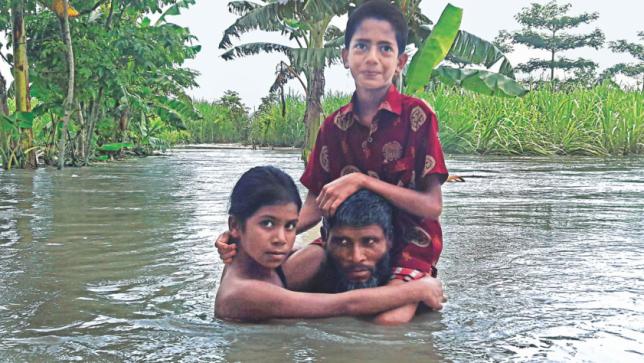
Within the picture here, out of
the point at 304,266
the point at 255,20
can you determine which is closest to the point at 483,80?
the point at 255,20

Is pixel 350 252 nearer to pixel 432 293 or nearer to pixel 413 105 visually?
pixel 432 293

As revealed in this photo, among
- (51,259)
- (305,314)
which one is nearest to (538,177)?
(51,259)

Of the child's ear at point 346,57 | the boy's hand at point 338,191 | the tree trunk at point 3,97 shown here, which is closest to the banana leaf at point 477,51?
the tree trunk at point 3,97

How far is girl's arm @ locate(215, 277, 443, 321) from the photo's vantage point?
2.67m

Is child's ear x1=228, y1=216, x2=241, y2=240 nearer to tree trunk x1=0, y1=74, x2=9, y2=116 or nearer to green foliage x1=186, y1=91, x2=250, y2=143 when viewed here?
tree trunk x1=0, y1=74, x2=9, y2=116

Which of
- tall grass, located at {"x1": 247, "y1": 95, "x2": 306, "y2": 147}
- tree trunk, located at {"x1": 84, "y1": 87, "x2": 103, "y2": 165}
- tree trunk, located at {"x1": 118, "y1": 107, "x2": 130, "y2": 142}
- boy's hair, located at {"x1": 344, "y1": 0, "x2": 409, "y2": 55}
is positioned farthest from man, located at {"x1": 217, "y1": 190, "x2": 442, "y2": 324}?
tall grass, located at {"x1": 247, "y1": 95, "x2": 306, "y2": 147}

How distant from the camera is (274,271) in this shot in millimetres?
2871

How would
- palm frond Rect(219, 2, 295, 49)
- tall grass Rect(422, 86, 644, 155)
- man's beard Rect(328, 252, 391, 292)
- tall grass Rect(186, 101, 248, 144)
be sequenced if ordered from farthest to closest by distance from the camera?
tall grass Rect(186, 101, 248, 144)
tall grass Rect(422, 86, 644, 155)
palm frond Rect(219, 2, 295, 49)
man's beard Rect(328, 252, 391, 292)

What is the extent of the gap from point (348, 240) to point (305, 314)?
29cm

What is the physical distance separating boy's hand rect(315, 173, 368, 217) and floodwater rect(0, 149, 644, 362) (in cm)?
39

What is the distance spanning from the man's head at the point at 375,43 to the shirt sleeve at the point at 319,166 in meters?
0.27

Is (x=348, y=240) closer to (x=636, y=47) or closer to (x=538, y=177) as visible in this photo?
(x=538, y=177)

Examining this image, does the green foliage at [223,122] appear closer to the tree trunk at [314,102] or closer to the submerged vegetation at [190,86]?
the submerged vegetation at [190,86]

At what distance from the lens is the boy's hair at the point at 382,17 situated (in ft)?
9.46
